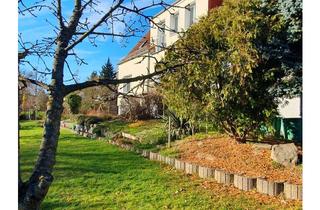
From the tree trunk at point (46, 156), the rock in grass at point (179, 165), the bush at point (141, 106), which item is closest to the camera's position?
the tree trunk at point (46, 156)

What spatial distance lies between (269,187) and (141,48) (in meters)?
1.39

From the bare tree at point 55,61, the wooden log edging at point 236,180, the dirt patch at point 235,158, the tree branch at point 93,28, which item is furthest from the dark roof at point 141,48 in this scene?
the dirt patch at point 235,158

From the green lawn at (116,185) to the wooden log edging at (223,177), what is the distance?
116mm

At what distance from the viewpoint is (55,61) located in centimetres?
104

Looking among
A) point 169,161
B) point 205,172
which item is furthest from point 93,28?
point 169,161

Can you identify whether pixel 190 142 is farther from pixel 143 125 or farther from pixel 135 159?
pixel 143 125

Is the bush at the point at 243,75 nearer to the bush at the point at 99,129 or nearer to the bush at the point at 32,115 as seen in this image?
the bush at the point at 99,129

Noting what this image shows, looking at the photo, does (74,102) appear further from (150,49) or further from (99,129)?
(99,129)

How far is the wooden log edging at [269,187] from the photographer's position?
242 cm

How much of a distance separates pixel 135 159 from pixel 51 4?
1.61 metres

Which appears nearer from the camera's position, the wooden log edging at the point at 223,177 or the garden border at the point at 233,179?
the garden border at the point at 233,179

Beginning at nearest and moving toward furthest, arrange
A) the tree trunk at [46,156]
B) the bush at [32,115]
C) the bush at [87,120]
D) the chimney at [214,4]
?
the tree trunk at [46,156]
the bush at [32,115]
the bush at [87,120]
the chimney at [214,4]

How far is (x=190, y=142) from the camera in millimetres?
3586
